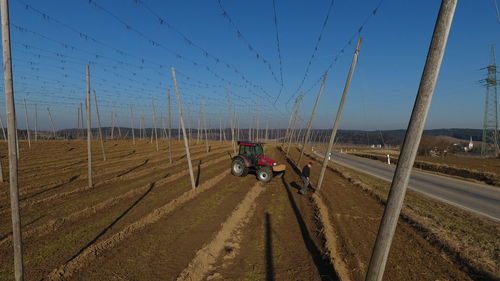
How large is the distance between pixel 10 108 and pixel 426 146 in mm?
63159

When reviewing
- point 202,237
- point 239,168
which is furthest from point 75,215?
point 239,168

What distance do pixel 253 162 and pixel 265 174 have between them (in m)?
1.33

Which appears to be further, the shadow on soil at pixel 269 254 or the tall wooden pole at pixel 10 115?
the shadow on soil at pixel 269 254

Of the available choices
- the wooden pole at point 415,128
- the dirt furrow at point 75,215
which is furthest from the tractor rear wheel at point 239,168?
the wooden pole at point 415,128

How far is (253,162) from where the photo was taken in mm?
16812

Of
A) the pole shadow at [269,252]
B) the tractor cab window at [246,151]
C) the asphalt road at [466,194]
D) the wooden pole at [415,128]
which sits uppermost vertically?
the wooden pole at [415,128]

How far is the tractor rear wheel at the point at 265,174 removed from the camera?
623 inches

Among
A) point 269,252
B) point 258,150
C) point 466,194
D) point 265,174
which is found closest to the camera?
point 269,252

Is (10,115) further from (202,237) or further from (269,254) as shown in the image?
(269,254)

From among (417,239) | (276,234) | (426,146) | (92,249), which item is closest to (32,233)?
(92,249)

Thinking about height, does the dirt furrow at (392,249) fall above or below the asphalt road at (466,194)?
above

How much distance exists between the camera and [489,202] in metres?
12.7

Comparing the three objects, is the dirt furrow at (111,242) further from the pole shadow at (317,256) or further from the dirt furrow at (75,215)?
the pole shadow at (317,256)

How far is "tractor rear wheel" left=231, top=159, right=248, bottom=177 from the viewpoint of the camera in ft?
55.0
